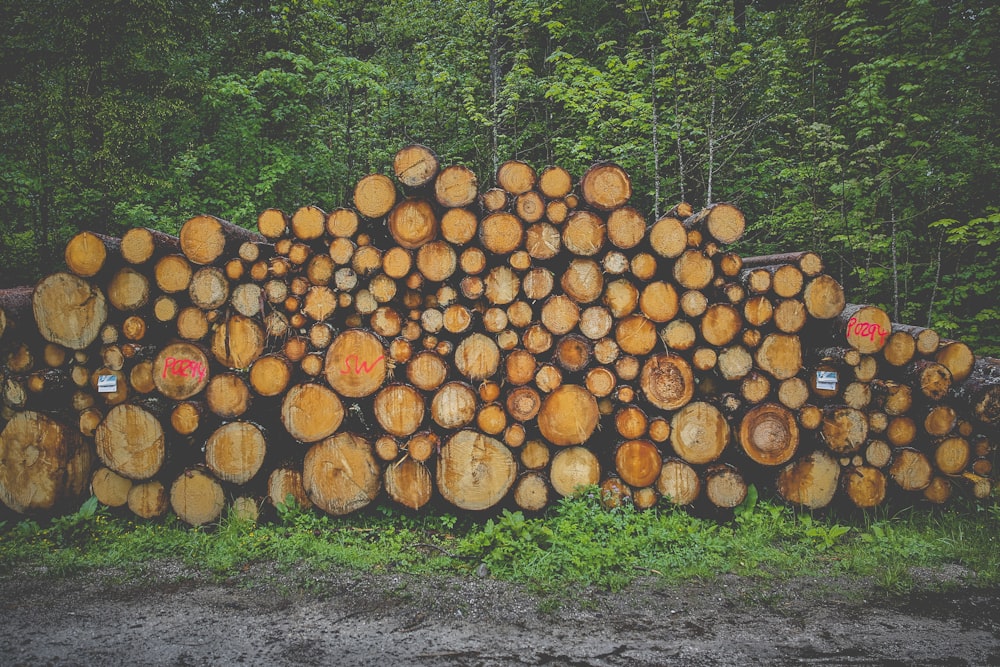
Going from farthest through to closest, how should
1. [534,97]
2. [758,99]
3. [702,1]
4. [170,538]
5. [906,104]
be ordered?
[534,97], [758,99], [702,1], [906,104], [170,538]

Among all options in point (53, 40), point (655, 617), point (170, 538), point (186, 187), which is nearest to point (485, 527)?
point (655, 617)

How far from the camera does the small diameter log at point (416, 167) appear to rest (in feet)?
13.2

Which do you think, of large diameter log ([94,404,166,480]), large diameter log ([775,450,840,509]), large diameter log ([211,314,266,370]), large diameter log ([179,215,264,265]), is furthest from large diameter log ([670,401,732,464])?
A: large diameter log ([94,404,166,480])

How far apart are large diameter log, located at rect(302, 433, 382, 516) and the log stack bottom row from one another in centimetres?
2

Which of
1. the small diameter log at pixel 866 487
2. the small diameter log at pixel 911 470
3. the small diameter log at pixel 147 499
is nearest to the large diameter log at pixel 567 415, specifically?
the small diameter log at pixel 866 487

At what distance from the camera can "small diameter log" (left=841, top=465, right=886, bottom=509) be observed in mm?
4242

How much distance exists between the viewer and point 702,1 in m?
8.07

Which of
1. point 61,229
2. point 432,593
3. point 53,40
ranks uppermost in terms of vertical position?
point 53,40

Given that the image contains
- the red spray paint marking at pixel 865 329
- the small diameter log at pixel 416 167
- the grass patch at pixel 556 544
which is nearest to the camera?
the grass patch at pixel 556 544

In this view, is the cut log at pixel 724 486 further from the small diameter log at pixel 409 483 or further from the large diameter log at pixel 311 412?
the large diameter log at pixel 311 412

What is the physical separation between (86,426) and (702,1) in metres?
9.55

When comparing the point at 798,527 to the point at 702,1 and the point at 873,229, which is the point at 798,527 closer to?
the point at 873,229

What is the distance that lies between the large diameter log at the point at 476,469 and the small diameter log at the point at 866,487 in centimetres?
274

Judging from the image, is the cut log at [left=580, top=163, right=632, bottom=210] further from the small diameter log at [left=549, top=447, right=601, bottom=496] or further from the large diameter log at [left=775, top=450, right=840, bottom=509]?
the large diameter log at [left=775, top=450, right=840, bottom=509]
